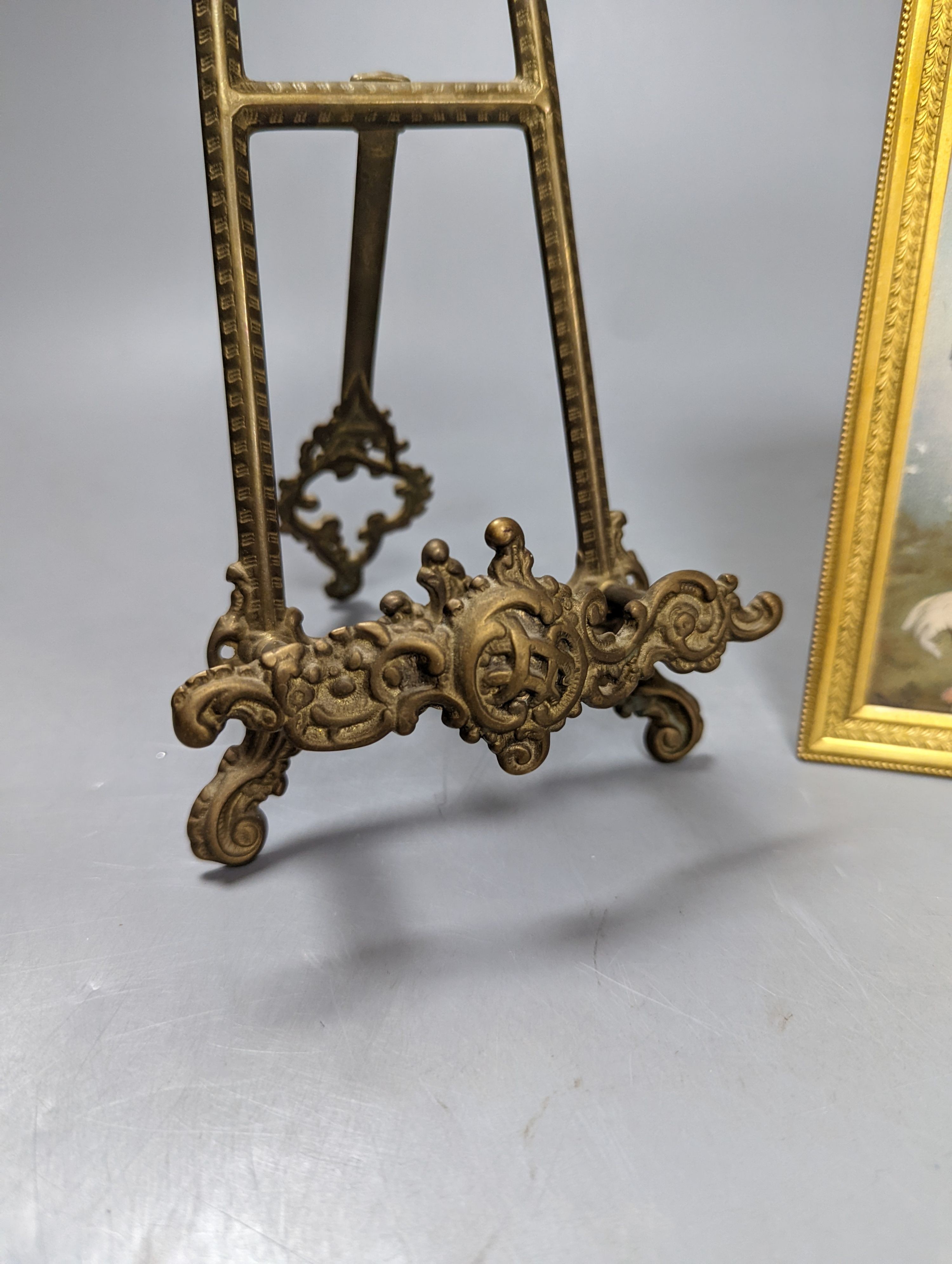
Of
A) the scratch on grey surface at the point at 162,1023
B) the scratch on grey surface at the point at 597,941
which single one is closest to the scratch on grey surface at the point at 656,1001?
the scratch on grey surface at the point at 597,941

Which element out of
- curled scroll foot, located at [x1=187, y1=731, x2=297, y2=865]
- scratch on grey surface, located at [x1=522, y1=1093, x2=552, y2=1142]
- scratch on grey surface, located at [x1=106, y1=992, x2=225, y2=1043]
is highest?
curled scroll foot, located at [x1=187, y1=731, x2=297, y2=865]

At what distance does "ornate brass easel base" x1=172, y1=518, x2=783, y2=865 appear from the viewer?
994 mm

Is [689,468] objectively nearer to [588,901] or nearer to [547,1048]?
[588,901]

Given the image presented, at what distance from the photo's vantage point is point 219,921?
1.05 m

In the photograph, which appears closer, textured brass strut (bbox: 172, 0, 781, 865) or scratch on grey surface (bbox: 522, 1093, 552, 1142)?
scratch on grey surface (bbox: 522, 1093, 552, 1142)

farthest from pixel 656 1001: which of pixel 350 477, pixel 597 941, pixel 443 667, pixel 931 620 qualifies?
pixel 350 477

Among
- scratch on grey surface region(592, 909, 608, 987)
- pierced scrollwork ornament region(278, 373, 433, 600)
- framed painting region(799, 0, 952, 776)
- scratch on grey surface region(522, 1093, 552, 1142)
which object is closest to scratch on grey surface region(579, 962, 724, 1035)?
scratch on grey surface region(592, 909, 608, 987)

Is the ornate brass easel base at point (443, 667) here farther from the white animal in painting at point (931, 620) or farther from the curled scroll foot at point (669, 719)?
the white animal in painting at point (931, 620)

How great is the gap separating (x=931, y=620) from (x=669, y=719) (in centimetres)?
30

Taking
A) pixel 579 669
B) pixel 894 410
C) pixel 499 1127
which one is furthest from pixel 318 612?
pixel 499 1127

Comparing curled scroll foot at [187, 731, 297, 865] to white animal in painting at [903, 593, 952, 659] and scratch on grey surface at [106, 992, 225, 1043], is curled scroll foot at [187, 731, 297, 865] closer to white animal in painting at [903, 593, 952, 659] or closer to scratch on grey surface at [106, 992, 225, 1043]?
scratch on grey surface at [106, 992, 225, 1043]

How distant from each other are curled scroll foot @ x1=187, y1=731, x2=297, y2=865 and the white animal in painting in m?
0.68

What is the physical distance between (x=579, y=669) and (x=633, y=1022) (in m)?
0.32

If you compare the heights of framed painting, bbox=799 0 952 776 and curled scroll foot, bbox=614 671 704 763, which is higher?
framed painting, bbox=799 0 952 776
